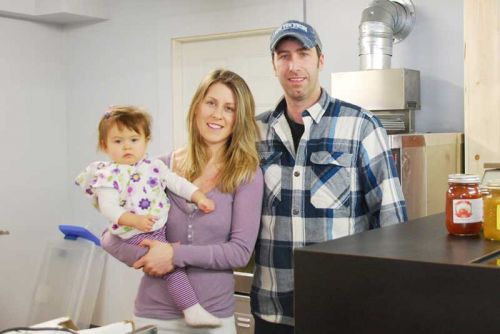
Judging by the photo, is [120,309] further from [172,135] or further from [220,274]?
[220,274]

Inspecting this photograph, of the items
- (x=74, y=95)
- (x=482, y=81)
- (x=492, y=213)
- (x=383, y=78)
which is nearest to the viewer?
(x=492, y=213)

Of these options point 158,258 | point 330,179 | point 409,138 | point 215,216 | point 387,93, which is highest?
point 387,93

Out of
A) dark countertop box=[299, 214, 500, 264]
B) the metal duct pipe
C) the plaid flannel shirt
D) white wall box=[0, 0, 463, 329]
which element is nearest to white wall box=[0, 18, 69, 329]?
white wall box=[0, 0, 463, 329]

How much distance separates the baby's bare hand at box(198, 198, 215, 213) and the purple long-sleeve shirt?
2cm

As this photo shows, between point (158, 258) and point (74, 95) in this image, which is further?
point (74, 95)

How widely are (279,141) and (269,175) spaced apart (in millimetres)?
103

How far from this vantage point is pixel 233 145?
1.91 metres

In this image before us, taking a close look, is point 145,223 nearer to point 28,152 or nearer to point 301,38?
point 301,38

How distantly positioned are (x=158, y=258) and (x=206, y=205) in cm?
19

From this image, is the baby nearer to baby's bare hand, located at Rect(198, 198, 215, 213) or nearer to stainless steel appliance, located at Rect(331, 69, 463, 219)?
baby's bare hand, located at Rect(198, 198, 215, 213)

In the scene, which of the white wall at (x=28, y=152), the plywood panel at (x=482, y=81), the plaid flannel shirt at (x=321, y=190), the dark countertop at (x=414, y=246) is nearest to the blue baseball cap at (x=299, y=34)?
the plaid flannel shirt at (x=321, y=190)

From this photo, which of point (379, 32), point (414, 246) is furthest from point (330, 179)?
point (379, 32)

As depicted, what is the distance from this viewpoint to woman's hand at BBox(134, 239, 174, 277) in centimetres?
182

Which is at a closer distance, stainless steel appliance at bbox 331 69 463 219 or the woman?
the woman
